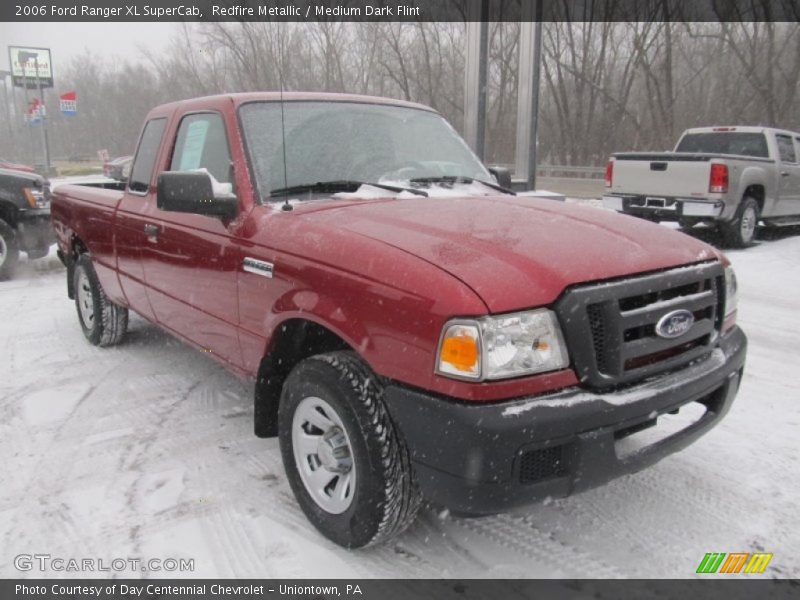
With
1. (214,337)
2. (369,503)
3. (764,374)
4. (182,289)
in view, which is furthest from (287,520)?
(764,374)

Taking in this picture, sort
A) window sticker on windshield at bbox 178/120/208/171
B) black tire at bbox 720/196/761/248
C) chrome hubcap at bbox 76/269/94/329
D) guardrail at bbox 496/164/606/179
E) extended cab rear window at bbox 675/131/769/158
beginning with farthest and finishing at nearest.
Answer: guardrail at bbox 496/164/606/179
extended cab rear window at bbox 675/131/769/158
black tire at bbox 720/196/761/248
chrome hubcap at bbox 76/269/94/329
window sticker on windshield at bbox 178/120/208/171

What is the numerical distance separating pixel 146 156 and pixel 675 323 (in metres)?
3.56

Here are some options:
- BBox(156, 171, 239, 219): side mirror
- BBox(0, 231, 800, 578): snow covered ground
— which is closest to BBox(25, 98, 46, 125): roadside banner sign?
BBox(0, 231, 800, 578): snow covered ground

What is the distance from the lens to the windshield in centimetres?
316

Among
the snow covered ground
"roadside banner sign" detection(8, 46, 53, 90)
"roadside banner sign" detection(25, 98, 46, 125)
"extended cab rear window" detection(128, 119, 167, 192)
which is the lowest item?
the snow covered ground

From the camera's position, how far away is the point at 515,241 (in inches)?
93.7

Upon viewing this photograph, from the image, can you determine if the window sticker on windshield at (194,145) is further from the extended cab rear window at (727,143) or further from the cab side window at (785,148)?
the cab side window at (785,148)

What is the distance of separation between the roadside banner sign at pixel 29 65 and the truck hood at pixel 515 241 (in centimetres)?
3186

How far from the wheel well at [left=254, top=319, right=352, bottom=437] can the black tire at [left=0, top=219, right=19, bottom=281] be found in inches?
272

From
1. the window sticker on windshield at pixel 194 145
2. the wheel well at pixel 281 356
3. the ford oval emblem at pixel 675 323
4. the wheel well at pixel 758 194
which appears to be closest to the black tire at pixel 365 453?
the wheel well at pixel 281 356

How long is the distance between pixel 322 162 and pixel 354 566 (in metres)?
1.92

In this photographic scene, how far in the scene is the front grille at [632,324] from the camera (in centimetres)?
210

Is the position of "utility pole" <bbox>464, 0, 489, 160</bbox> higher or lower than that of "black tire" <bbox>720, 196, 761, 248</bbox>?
higher

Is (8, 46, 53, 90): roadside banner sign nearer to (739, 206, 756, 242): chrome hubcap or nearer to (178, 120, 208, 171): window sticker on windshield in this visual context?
(739, 206, 756, 242): chrome hubcap
